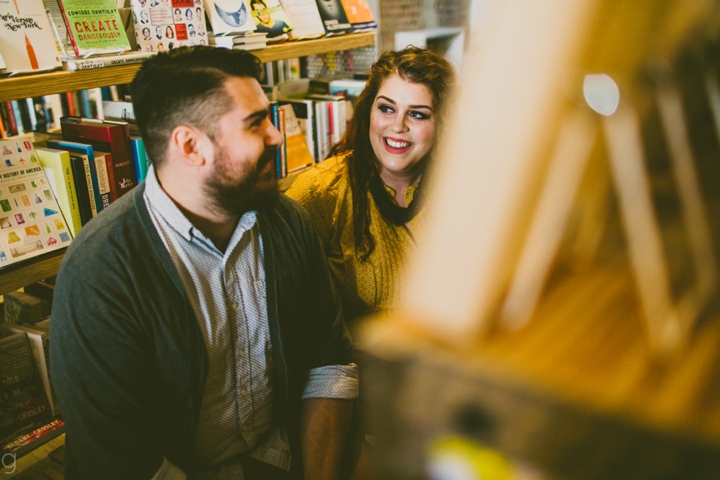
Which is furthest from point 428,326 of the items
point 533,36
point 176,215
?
point 176,215

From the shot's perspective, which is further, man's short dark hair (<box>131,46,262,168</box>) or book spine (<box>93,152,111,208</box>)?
book spine (<box>93,152,111,208</box>)

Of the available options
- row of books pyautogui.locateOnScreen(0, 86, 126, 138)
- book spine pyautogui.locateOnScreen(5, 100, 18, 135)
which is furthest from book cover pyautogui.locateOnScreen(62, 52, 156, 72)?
book spine pyautogui.locateOnScreen(5, 100, 18, 135)

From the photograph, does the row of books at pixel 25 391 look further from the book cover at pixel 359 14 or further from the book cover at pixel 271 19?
the book cover at pixel 359 14

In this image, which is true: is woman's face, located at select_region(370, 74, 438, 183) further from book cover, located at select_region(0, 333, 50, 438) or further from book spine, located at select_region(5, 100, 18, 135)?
book spine, located at select_region(5, 100, 18, 135)

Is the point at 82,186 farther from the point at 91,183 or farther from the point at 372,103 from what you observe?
the point at 372,103

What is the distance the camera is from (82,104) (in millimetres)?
3092

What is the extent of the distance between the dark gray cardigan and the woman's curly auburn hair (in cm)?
74

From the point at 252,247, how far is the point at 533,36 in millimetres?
1089

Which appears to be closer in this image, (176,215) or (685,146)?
(685,146)

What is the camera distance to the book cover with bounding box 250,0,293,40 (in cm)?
185

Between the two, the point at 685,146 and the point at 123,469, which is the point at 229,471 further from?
the point at 685,146

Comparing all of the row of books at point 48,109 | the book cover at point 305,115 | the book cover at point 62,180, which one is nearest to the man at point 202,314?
the book cover at point 62,180

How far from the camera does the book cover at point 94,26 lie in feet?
4.34

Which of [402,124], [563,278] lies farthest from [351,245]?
[563,278]
